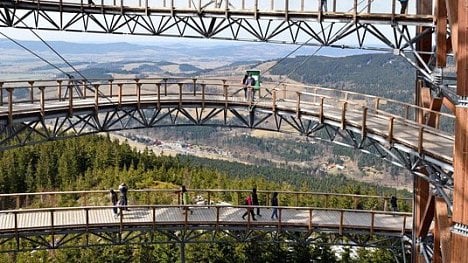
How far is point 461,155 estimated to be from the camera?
11.0 m

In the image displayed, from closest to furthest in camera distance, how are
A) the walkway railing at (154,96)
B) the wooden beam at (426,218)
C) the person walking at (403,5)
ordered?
the wooden beam at (426,218) → the person walking at (403,5) → the walkway railing at (154,96)

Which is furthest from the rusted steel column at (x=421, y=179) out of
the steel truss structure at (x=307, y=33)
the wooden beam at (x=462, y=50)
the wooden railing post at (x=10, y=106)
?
the wooden railing post at (x=10, y=106)

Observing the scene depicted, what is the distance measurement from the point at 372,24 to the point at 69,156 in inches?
1709

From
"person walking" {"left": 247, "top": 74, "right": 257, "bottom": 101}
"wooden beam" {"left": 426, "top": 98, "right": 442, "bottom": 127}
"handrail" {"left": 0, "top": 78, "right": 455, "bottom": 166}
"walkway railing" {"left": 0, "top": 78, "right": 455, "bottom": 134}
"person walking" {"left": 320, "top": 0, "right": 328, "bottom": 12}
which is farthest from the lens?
"person walking" {"left": 247, "top": 74, "right": 257, "bottom": 101}

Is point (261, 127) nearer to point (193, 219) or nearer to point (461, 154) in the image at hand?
point (193, 219)

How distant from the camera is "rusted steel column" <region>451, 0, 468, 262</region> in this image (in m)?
10.7

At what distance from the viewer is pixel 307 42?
69.4 ft

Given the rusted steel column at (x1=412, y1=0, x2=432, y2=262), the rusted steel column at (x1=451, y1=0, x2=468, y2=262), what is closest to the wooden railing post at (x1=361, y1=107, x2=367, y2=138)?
the rusted steel column at (x1=412, y1=0, x2=432, y2=262)

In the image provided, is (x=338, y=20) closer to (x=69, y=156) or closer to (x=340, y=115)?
(x=340, y=115)

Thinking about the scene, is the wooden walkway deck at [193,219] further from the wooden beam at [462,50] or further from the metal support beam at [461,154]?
the wooden beam at [462,50]

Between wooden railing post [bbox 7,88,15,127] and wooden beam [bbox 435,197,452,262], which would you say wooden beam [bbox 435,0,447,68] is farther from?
wooden railing post [bbox 7,88,15,127]

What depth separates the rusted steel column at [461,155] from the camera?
35.1 ft

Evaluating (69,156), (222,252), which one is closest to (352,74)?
(69,156)

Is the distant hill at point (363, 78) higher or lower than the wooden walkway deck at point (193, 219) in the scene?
higher
